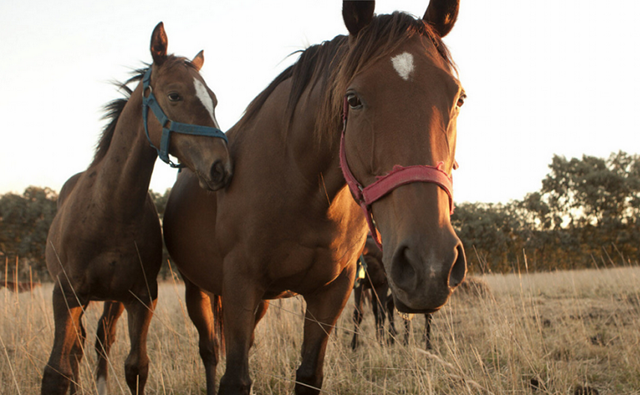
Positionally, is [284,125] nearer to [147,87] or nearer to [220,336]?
[147,87]

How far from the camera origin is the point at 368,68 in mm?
1488

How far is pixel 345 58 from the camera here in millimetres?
1646

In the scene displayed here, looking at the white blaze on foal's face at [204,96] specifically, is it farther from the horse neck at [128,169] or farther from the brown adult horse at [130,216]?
the horse neck at [128,169]

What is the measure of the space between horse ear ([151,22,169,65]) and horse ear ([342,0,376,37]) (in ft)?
5.84

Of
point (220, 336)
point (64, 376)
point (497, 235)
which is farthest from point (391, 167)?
point (497, 235)

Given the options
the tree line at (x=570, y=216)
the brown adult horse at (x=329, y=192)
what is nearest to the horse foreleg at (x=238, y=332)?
the brown adult horse at (x=329, y=192)

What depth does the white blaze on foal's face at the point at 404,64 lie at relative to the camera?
4.58 feet

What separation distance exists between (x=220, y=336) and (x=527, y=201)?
130 feet

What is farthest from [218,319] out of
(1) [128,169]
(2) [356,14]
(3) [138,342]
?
(2) [356,14]

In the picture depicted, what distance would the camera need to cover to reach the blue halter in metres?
2.47

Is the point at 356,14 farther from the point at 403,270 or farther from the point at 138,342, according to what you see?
the point at 138,342

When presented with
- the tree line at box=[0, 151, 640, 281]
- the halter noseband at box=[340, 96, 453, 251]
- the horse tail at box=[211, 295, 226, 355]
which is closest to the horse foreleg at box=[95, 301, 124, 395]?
the horse tail at box=[211, 295, 226, 355]

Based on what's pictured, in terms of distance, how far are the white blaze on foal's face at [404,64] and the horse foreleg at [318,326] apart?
132cm

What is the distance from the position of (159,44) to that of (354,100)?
6.70 ft
